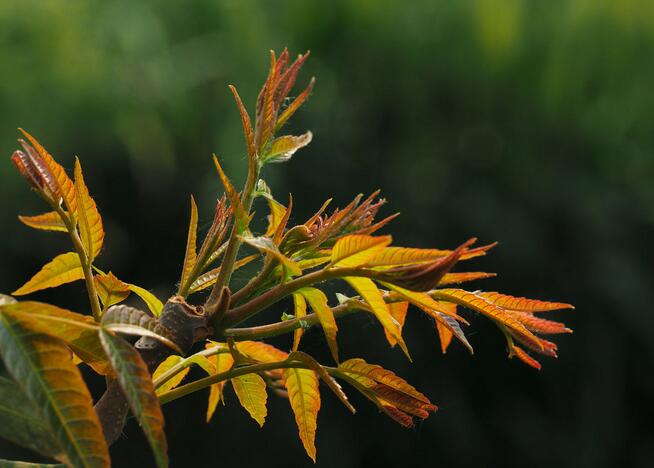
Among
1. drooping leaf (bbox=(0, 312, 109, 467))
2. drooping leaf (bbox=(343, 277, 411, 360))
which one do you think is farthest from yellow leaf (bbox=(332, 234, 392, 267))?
drooping leaf (bbox=(0, 312, 109, 467))

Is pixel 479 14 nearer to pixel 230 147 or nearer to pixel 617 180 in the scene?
pixel 617 180

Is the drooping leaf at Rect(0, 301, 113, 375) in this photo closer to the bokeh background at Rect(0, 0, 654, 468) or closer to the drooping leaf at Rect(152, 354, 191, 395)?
the drooping leaf at Rect(152, 354, 191, 395)

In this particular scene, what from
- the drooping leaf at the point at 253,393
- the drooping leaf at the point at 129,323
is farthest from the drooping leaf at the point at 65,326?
the drooping leaf at the point at 253,393

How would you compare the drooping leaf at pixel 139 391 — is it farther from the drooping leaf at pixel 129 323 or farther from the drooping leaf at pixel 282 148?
the drooping leaf at pixel 282 148

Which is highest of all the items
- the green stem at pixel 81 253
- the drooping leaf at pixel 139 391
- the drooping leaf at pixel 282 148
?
the drooping leaf at pixel 282 148

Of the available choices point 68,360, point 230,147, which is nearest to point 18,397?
point 68,360

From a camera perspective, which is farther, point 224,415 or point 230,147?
point 230,147
